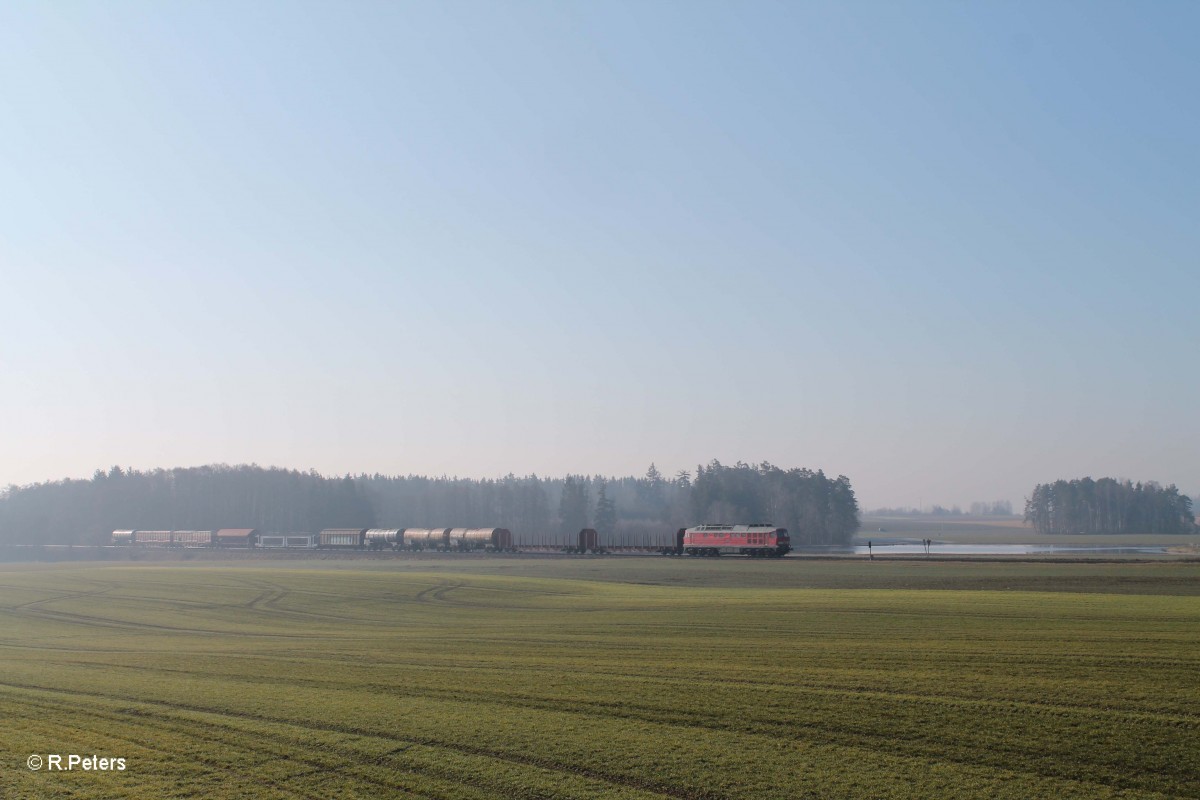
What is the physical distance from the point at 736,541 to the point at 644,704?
72722 millimetres

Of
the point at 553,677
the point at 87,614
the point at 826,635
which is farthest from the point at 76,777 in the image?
the point at 87,614

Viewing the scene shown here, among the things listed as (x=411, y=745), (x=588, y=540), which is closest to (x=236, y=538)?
(x=588, y=540)

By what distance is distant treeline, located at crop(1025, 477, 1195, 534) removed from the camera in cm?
18338

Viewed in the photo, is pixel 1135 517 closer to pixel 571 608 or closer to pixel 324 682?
pixel 571 608

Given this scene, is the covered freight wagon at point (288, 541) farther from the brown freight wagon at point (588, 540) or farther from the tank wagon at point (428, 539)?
the brown freight wagon at point (588, 540)

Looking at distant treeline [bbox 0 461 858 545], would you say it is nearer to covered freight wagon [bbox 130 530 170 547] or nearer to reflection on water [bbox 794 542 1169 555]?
covered freight wagon [bbox 130 530 170 547]

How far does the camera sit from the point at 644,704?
19.5 metres

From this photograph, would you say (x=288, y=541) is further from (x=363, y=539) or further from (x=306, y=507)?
(x=306, y=507)

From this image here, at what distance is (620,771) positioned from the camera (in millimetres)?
15117

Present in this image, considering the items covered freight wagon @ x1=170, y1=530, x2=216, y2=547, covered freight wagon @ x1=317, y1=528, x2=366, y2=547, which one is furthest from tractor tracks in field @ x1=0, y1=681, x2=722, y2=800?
covered freight wagon @ x1=170, y1=530, x2=216, y2=547

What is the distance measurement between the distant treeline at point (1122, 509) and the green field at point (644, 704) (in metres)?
173

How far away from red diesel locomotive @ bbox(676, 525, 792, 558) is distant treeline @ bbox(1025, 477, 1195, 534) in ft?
448

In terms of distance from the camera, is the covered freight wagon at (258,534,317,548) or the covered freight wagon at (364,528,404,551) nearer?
the covered freight wagon at (364,528,404,551)

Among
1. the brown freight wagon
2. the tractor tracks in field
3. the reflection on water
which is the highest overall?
the tractor tracks in field
